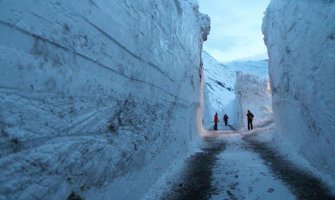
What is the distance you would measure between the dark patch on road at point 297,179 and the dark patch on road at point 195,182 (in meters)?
1.10

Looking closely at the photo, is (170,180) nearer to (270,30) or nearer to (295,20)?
(295,20)

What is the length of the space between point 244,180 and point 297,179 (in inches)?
30.9

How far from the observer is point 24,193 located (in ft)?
6.05

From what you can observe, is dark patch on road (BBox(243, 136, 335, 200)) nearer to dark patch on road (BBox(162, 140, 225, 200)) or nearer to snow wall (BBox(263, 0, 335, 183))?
snow wall (BBox(263, 0, 335, 183))

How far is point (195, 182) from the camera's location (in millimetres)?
4695

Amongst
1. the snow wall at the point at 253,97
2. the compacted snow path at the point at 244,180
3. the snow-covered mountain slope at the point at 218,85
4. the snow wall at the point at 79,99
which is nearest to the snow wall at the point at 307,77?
the compacted snow path at the point at 244,180

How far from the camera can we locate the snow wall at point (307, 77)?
442cm

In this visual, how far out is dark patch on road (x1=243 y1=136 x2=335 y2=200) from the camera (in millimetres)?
3814

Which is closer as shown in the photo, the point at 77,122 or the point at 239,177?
the point at 77,122

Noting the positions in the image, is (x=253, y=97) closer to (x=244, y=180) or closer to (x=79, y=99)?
(x=244, y=180)

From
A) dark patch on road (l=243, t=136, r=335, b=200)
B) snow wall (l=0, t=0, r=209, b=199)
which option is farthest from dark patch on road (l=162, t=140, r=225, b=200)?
dark patch on road (l=243, t=136, r=335, b=200)

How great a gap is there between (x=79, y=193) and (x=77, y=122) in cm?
57

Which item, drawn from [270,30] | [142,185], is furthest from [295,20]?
[142,185]

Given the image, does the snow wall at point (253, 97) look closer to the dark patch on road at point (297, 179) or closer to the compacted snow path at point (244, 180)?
the compacted snow path at point (244, 180)
